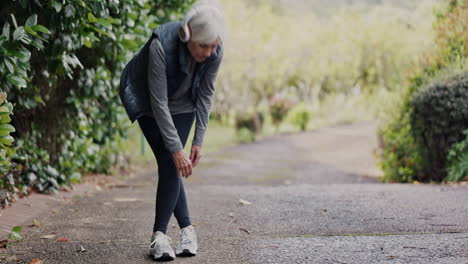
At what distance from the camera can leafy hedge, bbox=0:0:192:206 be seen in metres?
4.39

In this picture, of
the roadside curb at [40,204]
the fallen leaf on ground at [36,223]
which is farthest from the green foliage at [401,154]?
the fallen leaf on ground at [36,223]

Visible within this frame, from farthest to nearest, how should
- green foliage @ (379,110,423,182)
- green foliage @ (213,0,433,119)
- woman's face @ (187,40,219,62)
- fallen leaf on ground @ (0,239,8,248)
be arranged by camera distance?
green foliage @ (213,0,433,119) < green foliage @ (379,110,423,182) < fallen leaf on ground @ (0,239,8,248) < woman's face @ (187,40,219,62)

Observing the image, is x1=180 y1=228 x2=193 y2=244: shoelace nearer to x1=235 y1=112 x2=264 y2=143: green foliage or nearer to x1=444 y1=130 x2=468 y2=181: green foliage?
x1=444 y1=130 x2=468 y2=181: green foliage

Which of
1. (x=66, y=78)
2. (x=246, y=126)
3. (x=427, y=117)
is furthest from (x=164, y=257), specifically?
(x=246, y=126)

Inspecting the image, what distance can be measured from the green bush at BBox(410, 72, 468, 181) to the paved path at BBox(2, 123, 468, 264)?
960 millimetres

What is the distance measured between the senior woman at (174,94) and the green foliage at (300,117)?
2109cm

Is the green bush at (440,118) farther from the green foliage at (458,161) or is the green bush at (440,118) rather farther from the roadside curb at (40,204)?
the roadside curb at (40,204)

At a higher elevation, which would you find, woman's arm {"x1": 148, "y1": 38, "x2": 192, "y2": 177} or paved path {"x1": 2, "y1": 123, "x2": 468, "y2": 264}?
woman's arm {"x1": 148, "y1": 38, "x2": 192, "y2": 177}

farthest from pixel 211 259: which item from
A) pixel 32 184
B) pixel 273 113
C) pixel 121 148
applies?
pixel 273 113

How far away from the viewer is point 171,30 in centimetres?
344

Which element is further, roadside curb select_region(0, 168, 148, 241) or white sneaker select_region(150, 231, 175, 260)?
roadside curb select_region(0, 168, 148, 241)

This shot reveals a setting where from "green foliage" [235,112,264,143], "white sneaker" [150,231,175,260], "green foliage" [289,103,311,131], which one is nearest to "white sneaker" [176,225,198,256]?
"white sneaker" [150,231,175,260]

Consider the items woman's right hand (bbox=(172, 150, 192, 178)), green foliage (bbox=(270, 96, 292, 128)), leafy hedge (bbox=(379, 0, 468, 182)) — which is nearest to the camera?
woman's right hand (bbox=(172, 150, 192, 178))

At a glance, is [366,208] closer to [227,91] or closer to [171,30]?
[171,30]
